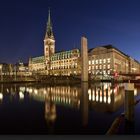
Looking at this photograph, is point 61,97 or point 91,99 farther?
point 61,97

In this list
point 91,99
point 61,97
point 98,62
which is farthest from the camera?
point 98,62

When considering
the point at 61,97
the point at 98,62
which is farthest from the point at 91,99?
the point at 98,62

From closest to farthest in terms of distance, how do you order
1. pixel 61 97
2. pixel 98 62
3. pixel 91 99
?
pixel 91 99, pixel 61 97, pixel 98 62

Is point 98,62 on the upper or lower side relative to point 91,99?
upper

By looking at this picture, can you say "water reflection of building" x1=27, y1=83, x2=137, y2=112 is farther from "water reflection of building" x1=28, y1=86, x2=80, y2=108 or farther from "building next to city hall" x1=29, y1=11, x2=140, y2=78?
"building next to city hall" x1=29, y1=11, x2=140, y2=78

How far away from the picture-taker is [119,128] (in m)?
12.4

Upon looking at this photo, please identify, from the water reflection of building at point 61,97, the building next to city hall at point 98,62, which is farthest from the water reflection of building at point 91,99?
the building next to city hall at point 98,62

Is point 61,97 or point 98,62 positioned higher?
point 98,62

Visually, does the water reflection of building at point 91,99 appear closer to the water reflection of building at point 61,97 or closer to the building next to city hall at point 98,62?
the water reflection of building at point 61,97

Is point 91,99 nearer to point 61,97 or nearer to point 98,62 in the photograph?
point 61,97

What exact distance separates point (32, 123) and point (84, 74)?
6861cm

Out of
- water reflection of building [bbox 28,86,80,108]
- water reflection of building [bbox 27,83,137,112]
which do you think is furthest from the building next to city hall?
water reflection of building [bbox 27,83,137,112]

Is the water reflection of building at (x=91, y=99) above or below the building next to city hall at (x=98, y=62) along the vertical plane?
below

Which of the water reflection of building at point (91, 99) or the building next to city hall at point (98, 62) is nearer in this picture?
the water reflection of building at point (91, 99)
